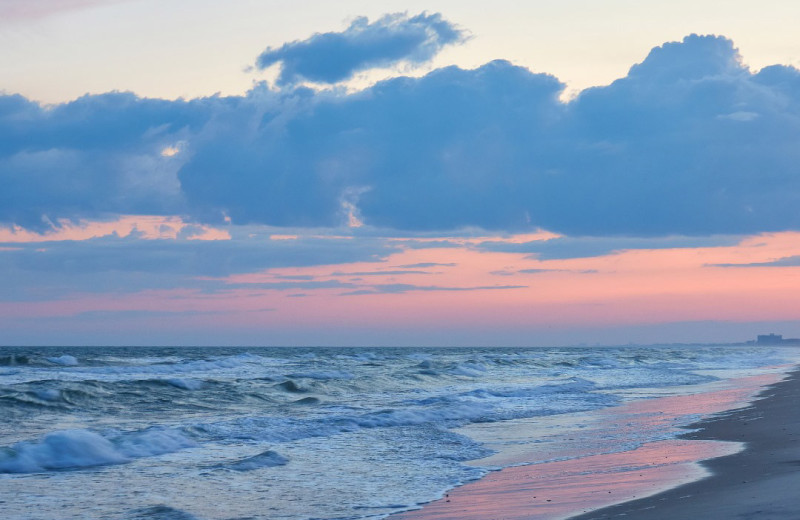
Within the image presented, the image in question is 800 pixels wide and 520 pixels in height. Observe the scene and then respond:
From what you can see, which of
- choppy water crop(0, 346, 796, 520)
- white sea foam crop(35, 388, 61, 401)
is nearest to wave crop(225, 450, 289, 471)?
choppy water crop(0, 346, 796, 520)

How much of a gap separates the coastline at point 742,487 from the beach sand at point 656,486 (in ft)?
0.04

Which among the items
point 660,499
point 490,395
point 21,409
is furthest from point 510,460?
point 490,395

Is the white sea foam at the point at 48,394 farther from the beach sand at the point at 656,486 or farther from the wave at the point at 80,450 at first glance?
the beach sand at the point at 656,486

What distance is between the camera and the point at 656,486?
35.2 feet

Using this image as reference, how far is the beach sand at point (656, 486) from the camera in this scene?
896cm

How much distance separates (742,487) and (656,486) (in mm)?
1071

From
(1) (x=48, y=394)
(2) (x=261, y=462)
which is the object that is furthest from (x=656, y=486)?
(1) (x=48, y=394)

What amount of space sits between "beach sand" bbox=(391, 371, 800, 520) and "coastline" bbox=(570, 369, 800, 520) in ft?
Answer: 0.04

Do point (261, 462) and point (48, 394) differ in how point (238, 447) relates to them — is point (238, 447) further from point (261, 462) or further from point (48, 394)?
point (48, 394)

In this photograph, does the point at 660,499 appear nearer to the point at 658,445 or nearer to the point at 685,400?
the point at 658,445

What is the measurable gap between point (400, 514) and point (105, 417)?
12.9 meters

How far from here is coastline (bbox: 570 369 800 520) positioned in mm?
8547

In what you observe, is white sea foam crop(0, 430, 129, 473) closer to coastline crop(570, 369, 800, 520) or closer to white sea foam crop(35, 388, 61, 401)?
coastline crop(570, 369, 800, 520)

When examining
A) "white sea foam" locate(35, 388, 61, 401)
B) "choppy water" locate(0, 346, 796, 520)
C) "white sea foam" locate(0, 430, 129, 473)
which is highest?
"white sea foam" locate(35, 388, 61, 401)
